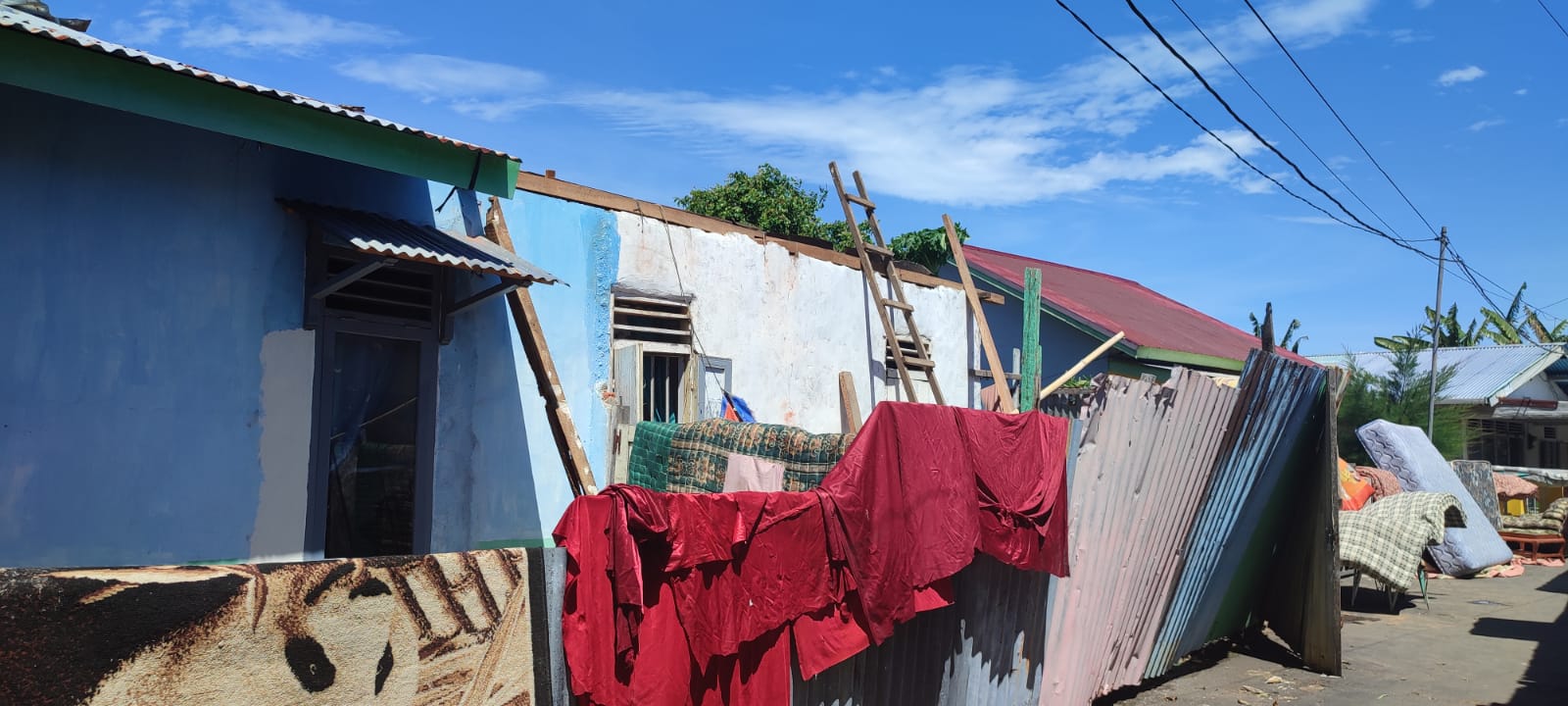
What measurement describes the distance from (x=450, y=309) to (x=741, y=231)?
3.21m

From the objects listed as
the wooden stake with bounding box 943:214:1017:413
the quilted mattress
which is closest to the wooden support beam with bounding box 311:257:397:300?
the wooden stake with bounding box 943:214:1017:413

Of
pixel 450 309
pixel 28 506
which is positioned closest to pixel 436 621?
pixel 28 506

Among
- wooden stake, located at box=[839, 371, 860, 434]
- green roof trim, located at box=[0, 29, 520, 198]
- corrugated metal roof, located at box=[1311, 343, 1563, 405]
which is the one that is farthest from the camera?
corrugated metal roof, located at box=[1311, 343, 1563, 405]

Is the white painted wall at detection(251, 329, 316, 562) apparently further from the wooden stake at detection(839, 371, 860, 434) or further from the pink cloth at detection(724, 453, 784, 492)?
the wooden stake at detection(839, 371, 860, 434)

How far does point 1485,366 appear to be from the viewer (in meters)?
27.7

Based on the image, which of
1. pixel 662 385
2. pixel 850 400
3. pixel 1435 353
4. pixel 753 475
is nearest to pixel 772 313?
pixel 850 400

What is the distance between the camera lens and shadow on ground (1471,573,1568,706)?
22.9ft

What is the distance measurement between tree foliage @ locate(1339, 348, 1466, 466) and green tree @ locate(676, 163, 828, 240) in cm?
1196

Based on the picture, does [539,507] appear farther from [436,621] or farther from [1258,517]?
[1258,517]

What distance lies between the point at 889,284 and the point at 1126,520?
16.3 feet

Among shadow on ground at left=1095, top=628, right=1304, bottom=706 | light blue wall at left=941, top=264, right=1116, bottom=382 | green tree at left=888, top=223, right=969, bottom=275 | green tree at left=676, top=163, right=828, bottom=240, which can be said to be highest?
green tree at left=676, top=163, right=828, bottom=240

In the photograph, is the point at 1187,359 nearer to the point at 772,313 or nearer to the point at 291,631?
the point at 772,313

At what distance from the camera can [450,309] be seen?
6941mm

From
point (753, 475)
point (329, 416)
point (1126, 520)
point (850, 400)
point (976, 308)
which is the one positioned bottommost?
point (1126, 520)
